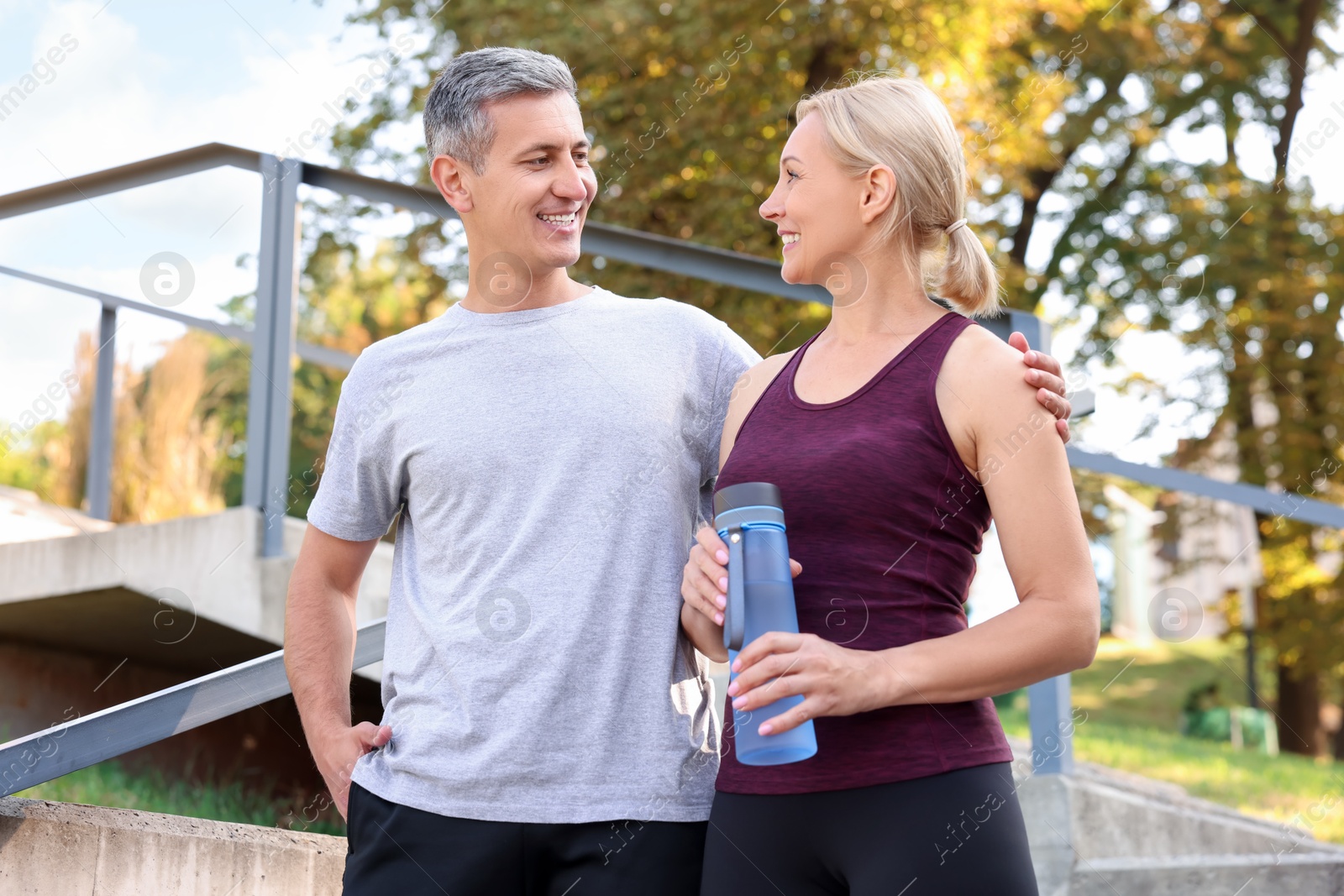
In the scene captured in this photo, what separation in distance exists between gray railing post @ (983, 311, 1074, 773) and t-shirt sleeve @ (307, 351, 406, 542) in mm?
1935

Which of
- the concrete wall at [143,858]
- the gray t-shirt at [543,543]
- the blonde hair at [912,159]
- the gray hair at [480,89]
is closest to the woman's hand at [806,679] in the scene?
the gray t-shirt at [543,543]

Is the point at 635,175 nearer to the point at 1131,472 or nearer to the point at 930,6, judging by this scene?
the point at 930,6

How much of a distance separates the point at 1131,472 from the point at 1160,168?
8007mm

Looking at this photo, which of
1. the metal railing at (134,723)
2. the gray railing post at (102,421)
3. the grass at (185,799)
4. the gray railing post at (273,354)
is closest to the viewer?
the metal railing at (134,723)

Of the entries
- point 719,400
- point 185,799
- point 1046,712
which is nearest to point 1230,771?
point 1046,712

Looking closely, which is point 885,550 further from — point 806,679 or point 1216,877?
point 1216,877

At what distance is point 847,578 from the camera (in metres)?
1.59

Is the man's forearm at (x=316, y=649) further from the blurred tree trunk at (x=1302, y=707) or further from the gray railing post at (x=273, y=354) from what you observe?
the blurred tree trunk at (x=1302, y=707)

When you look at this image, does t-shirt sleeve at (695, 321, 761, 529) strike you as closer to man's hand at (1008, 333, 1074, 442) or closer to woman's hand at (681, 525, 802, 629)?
woman's hand at (681, 525, 802, 629)

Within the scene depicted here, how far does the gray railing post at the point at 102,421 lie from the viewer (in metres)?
4.75

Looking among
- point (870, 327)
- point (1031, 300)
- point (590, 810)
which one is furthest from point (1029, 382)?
point (1031, 300)

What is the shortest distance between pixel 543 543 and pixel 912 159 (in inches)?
29.9

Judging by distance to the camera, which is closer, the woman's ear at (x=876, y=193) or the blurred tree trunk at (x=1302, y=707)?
the woman's ear at (x=876, y=193)

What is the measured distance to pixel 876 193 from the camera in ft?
5.57
